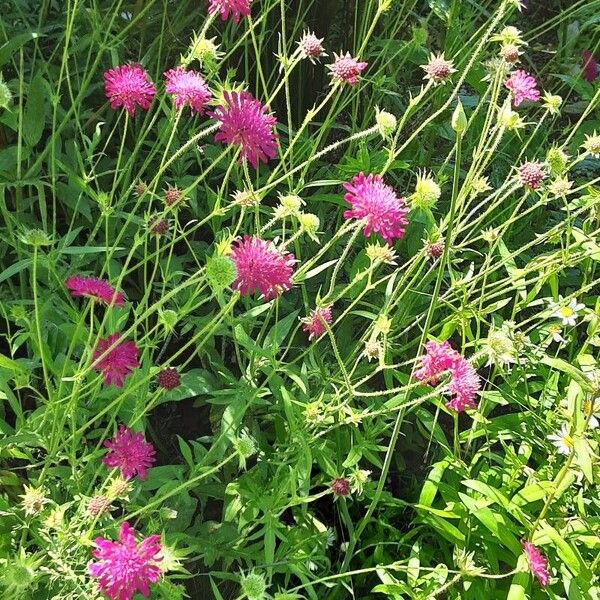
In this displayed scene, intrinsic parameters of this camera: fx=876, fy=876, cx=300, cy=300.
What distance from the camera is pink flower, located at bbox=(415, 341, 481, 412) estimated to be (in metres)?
A: 1.13

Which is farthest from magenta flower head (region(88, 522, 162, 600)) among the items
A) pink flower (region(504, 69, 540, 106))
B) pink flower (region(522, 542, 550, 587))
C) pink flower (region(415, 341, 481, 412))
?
pink flower (region(504, 69, 540, 106))

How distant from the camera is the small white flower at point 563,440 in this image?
1246mm

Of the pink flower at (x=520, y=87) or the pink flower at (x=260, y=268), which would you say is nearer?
the pink flower at (x=260, y=268)

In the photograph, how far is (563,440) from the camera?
1264 millimetres

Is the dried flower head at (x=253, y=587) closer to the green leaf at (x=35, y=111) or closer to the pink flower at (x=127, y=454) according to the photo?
the pink flower at (x=127, y=454)

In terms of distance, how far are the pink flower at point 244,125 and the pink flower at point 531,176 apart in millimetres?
429

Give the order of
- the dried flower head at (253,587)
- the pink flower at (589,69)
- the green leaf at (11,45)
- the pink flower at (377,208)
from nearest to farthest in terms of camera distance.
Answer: the dried flower head at (253,587), the pink flower at (377,208), the green leaf at (11,45), the pink flower at (589,69)

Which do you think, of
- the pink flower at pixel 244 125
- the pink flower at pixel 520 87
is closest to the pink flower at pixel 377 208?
the pink flower at pixel 244 125

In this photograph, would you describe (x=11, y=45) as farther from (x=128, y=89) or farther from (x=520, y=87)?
(x=520, y=87)

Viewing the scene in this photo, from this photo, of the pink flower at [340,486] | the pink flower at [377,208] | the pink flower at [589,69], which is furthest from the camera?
the pink flower at [589,69]

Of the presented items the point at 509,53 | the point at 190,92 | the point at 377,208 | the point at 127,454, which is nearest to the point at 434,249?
the point at 377,208

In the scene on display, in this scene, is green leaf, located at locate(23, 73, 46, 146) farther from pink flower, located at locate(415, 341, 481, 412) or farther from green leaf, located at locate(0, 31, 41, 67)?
pink flower, located at locate(415, 341, 481, 412)

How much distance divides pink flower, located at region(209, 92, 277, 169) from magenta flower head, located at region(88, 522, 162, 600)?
482mm

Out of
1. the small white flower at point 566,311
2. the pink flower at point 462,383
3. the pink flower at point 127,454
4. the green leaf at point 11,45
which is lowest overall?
the pink flower at point 127,454
